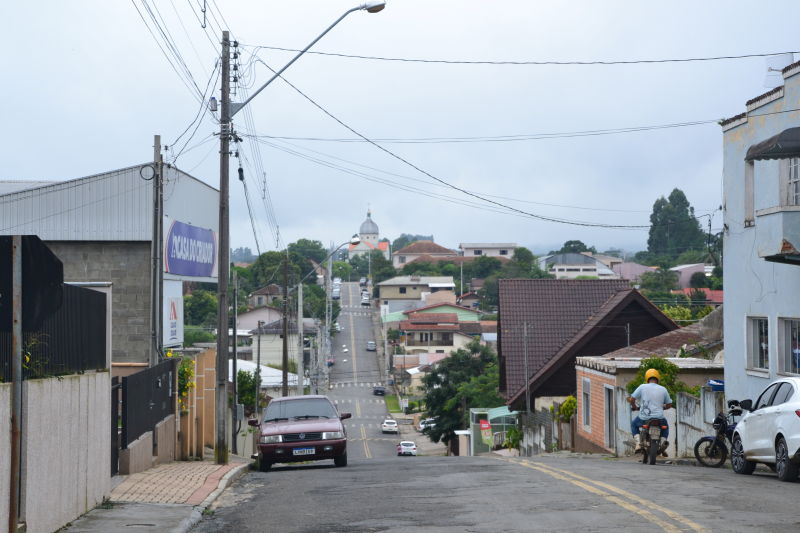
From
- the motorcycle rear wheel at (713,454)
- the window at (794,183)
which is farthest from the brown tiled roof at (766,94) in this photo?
the motorcycle rear wheel at (713,454)

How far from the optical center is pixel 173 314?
2156cm

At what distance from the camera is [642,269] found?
138 meters

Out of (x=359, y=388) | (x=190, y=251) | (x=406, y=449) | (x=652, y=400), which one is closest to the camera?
(x=652, y=400)

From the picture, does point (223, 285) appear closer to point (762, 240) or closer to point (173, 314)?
point (173, 314)

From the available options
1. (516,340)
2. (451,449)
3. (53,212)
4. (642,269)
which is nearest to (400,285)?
(642,269)

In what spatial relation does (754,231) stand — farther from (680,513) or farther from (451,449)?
(451,449)

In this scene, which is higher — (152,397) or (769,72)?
(769,72)

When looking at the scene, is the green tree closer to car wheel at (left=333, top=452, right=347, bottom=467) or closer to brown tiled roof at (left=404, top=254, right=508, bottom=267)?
car wheel at (left=333, top=452, right=347, bottom=467)

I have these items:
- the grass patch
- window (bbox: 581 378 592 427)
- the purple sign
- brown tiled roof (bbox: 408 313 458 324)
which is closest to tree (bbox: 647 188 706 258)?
brown tiled roof (bbox: 408 313 458 324)

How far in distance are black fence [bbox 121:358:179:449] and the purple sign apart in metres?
3.65

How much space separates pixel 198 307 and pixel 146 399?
6670 cm

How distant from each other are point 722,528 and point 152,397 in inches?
419

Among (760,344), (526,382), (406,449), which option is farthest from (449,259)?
(760,344)

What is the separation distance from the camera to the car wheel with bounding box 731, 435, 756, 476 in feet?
45.0
